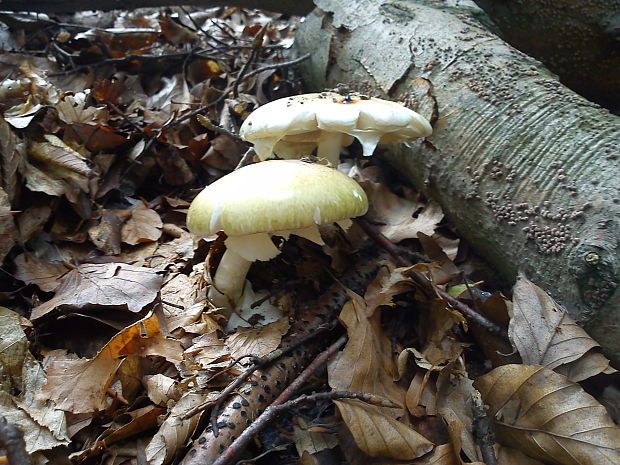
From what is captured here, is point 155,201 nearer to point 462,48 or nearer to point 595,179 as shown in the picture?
point 462,48

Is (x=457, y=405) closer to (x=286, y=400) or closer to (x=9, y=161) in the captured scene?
(x=286, y=400)

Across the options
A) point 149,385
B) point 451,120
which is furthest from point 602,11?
point 149,385

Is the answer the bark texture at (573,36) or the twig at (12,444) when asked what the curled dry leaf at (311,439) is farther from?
the bark texture at (573,36)

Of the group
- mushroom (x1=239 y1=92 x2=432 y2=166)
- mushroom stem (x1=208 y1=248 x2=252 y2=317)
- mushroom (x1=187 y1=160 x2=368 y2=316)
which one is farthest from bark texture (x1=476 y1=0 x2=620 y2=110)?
mushroom stem (x1=208 y1=248 x2=252 y2=317)

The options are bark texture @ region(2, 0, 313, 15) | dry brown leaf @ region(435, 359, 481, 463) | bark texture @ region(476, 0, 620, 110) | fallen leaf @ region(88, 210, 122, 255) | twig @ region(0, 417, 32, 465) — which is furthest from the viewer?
bark texture @ region(2, 0, 313, 15)

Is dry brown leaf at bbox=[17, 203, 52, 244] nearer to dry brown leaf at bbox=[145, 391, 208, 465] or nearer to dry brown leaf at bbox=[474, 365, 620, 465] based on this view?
dry brown leaf at bbox=[145, 391, 208, 465]

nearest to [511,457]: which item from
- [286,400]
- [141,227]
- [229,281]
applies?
[286,400]

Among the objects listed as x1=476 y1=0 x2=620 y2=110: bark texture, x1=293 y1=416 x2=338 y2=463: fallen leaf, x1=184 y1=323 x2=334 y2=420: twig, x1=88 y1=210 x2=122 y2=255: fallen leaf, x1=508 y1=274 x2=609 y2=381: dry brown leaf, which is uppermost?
x1=476 y1=0 x2=620 y2=110: bark texture
